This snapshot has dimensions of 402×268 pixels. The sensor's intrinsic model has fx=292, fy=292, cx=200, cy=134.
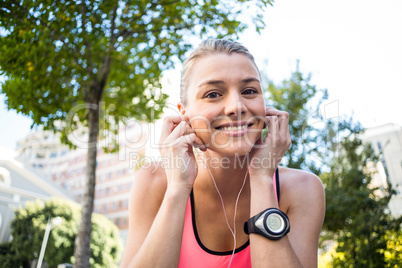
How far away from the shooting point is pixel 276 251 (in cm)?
175

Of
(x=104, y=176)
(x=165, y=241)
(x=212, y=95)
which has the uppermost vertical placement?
(x=104, y=176)

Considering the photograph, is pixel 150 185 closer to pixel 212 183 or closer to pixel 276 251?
pixel 212 183

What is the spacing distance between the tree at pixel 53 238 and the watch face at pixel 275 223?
31208 mm

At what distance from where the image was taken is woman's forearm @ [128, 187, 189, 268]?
5.73 ft

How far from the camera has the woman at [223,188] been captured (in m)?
1.82

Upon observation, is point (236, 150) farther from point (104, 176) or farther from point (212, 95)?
point (104, 176)

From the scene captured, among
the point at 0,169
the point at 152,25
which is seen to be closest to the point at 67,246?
the point at 0,169

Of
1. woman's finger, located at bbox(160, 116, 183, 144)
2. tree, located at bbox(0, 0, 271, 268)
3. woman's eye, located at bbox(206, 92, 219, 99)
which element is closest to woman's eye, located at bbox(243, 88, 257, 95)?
woman's eye, located at bbox(206, 92, 219, 99)

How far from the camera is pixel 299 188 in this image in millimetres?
2217

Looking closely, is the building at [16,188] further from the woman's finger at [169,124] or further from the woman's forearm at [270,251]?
the woman's forearm at [270,251]

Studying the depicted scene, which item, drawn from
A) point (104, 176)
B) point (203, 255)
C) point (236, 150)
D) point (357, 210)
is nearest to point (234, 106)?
point (236, 150)

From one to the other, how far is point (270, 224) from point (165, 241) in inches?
25.8

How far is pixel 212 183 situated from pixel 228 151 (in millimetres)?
455

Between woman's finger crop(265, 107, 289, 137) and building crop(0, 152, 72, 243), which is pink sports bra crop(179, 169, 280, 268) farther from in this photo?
building crop(0, 152, 72, 243)
